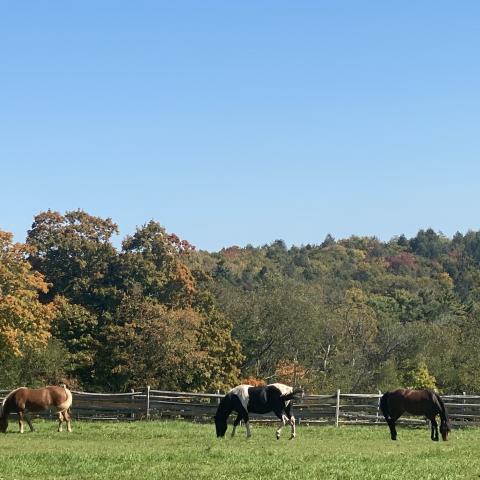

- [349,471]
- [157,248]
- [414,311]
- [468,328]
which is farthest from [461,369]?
[349,471]

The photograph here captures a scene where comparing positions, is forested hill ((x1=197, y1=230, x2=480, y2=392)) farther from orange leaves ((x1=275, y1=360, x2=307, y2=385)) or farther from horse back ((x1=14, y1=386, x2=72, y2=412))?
horse back ((x1=14, y1=386, x2=72, y2=412))

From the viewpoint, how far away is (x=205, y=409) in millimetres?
30203

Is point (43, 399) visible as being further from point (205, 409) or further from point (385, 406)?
point (385, 406)

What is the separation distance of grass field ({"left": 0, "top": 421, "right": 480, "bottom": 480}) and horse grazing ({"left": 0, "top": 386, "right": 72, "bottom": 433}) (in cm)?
99

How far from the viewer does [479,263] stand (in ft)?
570

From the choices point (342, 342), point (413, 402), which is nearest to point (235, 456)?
point (413, 402)

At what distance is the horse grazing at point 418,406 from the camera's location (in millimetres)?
21172

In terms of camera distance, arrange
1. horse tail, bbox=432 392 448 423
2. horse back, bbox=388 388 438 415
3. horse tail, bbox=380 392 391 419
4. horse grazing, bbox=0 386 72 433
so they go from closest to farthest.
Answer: horse tail, bbox=432 392 448 423 → horse back, bbox=388 388 438 415 → horse tail, bbox=380 392 391 419 → horse grazing, bbox=0 386 72 433

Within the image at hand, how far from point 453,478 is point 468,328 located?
55483 mm

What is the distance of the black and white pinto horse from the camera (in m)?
22.3

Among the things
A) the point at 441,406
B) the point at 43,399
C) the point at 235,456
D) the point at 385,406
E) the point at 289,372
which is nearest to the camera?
the point at 235,456

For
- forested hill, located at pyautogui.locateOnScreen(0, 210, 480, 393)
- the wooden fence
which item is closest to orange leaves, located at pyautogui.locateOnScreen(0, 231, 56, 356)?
forested hill, located at pyautogui.locateOnScreen(0, 210, 480, 393)

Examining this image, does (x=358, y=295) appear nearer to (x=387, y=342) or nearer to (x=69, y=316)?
(x=387, y=342)

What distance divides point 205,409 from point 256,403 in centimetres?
785
